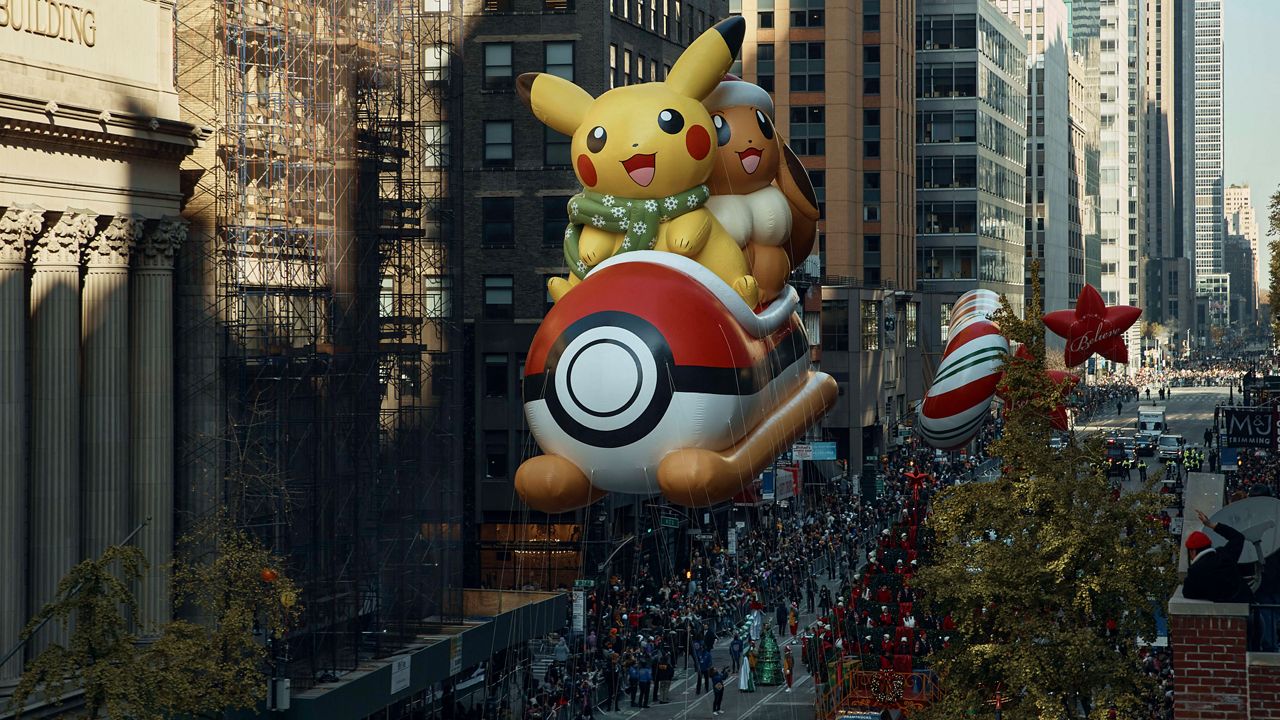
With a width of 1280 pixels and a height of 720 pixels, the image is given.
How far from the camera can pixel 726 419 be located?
71.6 feet

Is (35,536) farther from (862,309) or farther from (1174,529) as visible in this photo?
(862,309)

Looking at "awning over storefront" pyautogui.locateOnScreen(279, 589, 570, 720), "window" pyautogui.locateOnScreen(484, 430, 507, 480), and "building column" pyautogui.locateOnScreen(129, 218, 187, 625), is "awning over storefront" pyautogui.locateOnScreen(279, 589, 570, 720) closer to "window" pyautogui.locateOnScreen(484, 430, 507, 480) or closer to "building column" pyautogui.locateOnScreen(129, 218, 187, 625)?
"building column" pyautogui.locateOnScreen(129, 218, 187, 625)


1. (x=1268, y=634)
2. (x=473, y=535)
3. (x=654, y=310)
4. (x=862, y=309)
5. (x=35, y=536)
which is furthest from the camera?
(x=862, y=309)

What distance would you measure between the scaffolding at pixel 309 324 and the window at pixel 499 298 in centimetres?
1418

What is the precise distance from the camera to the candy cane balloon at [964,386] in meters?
32.9

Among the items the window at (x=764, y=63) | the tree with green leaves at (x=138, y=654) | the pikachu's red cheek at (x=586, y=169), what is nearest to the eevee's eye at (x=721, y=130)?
the pikachu's red cheek at (x=586, y=169)

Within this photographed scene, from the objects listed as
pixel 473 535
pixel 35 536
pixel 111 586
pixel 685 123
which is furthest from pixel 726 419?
pixel 473 535

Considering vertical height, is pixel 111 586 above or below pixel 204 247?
below

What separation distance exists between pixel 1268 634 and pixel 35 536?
27.7 meters

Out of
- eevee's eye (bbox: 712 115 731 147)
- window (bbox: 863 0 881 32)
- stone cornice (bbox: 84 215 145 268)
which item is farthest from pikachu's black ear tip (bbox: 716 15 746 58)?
window (bbox: 863 0 881 32)

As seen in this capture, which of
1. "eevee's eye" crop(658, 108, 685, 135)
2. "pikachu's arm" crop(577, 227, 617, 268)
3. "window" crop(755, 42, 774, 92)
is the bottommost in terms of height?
"pikachu's arm" crop(577, 227, 617, 268)

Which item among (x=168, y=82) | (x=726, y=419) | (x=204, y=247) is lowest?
(x=726, y=419)

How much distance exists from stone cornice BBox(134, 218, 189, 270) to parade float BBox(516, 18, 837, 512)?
17001 mm

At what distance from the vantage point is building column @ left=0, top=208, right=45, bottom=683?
34750 mm
